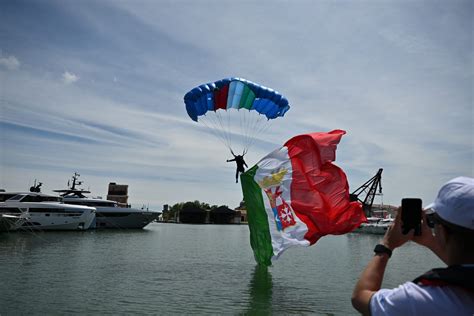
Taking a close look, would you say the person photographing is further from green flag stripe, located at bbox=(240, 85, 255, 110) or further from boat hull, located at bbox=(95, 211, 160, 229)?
boat hull, located at bbox=(95, 211, 160, 229)

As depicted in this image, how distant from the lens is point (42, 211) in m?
46.7

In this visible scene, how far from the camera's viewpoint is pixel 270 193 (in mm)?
A: 14133

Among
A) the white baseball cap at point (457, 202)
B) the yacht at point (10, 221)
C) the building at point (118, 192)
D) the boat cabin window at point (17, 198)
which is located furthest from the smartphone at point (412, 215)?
the building at point (118, 192)

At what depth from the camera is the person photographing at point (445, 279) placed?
2086mm

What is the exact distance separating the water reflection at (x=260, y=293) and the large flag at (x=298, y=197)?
1350mm

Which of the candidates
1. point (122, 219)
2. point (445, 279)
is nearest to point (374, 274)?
point (445, 279)

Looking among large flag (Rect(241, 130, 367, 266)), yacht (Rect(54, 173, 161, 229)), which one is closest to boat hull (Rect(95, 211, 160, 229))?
yacht (Rect(54, 173, 161, 229))

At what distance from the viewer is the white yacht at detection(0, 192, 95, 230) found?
45.3 m

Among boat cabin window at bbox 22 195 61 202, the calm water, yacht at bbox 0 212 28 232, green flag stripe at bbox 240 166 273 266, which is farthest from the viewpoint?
boat cabin window at bbox 22 195 61 202

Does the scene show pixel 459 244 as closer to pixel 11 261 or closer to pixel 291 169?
pixel 291 169

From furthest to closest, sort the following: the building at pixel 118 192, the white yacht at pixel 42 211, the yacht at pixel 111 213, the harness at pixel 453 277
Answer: the building at pixel 118 192 → the yacht at pixel 111 213 → the white yacht at pixel 42 211 → the harness at pixel 453 277

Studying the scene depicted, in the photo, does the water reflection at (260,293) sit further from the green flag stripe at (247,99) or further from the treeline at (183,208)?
the treeline at (183,208)

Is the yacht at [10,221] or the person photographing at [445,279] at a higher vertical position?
the person photographing at [445,279]

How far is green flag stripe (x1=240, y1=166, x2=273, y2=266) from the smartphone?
12.1 m
